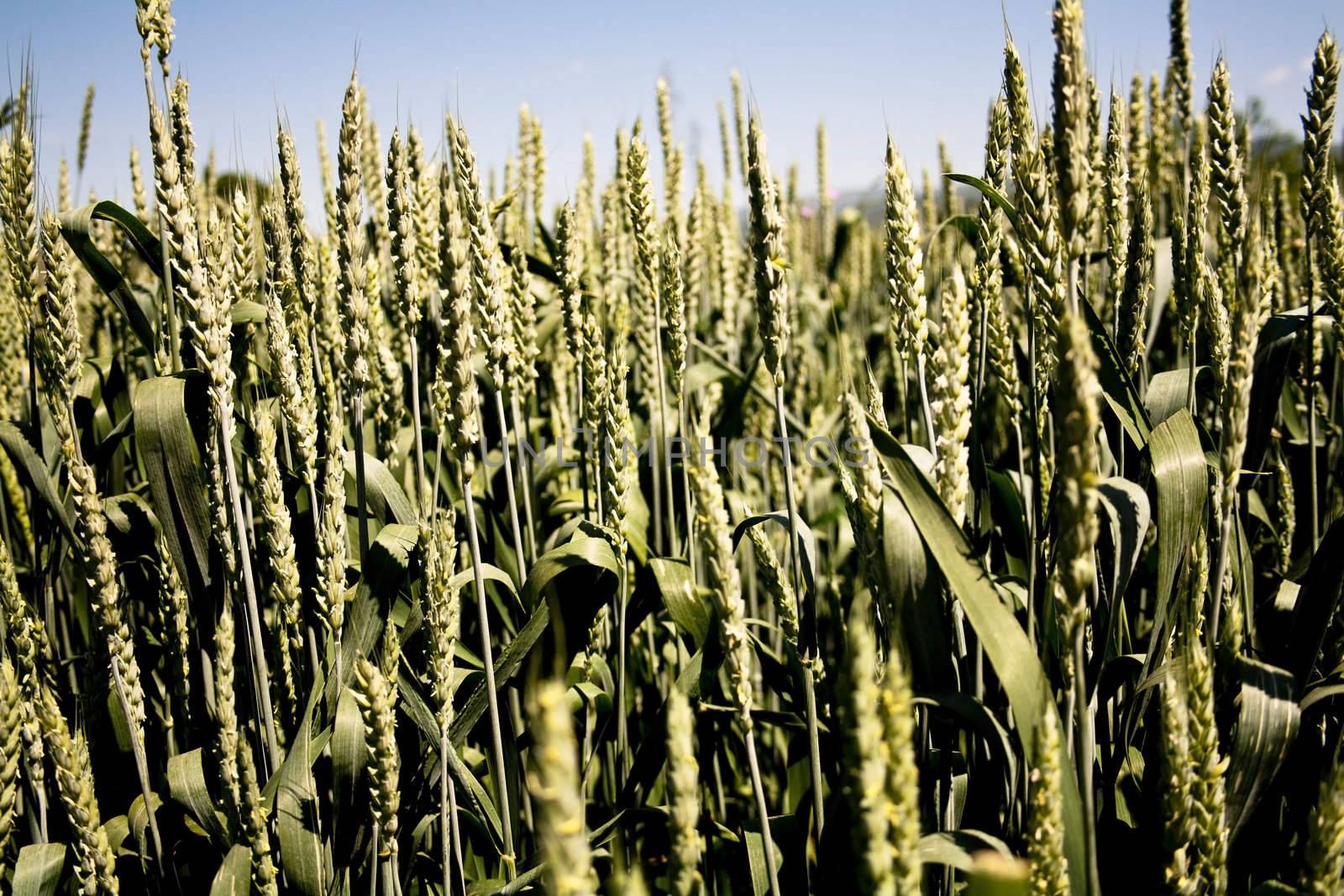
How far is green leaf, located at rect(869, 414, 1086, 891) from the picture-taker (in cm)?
98

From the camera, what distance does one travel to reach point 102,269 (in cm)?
174

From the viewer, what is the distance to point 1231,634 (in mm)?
1274

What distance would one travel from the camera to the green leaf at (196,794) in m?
1.48

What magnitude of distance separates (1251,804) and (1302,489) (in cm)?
169

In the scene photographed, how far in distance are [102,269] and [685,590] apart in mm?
1363

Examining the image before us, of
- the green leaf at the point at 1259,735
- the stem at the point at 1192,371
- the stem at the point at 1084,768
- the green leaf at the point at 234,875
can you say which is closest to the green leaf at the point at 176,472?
the green leaf at the point at 234,875

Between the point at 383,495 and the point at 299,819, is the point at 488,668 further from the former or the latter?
the point at 383,495

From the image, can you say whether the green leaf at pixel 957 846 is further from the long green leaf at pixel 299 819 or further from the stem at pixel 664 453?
the stem at pixel 664 453

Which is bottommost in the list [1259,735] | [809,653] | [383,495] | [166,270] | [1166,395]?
[1259,735]

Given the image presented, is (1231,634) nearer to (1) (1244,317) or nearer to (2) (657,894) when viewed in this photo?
(1) (1244,317)

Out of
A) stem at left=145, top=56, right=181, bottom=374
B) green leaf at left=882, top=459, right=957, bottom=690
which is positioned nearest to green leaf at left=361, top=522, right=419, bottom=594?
stem at left=145, top=56, right=181, bottom=374

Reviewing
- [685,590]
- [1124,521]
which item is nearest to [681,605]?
[685,590]

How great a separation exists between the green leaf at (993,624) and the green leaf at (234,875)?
47.4 inches

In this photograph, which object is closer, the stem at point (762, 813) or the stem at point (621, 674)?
the stem at point (762, 813)
